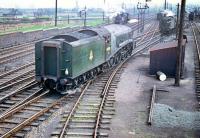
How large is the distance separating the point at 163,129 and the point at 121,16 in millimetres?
44816

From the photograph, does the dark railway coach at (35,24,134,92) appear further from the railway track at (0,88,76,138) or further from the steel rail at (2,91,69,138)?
the steel rail at (2,91,69,138)

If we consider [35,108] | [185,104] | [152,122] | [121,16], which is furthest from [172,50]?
[121,16]

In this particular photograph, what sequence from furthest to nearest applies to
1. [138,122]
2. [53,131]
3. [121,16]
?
[121,16] < [138,122] < [53,131]

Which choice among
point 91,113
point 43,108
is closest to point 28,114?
point 43,108

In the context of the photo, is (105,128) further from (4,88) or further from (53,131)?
(4,88)

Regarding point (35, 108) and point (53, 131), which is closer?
point (53, 131)

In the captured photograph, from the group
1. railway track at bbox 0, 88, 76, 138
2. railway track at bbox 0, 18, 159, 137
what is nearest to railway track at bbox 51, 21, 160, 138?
railway track at bbox 0, 18, 159, 137

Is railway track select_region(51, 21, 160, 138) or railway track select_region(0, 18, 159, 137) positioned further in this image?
railway track select_region(0, 18, 159, 137)

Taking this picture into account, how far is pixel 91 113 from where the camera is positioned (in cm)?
1412

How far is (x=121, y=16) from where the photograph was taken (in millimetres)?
56125

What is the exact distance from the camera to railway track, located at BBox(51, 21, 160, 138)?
12.1 meters

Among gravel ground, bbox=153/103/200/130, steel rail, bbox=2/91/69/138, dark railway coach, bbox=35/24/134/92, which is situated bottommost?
gravel ground, bbox=153/103/200/130

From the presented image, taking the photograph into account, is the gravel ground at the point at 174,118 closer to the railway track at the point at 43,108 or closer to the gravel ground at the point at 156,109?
the gravel ground at the point at 156,109

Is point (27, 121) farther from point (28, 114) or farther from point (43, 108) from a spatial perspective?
point (43, 108)
